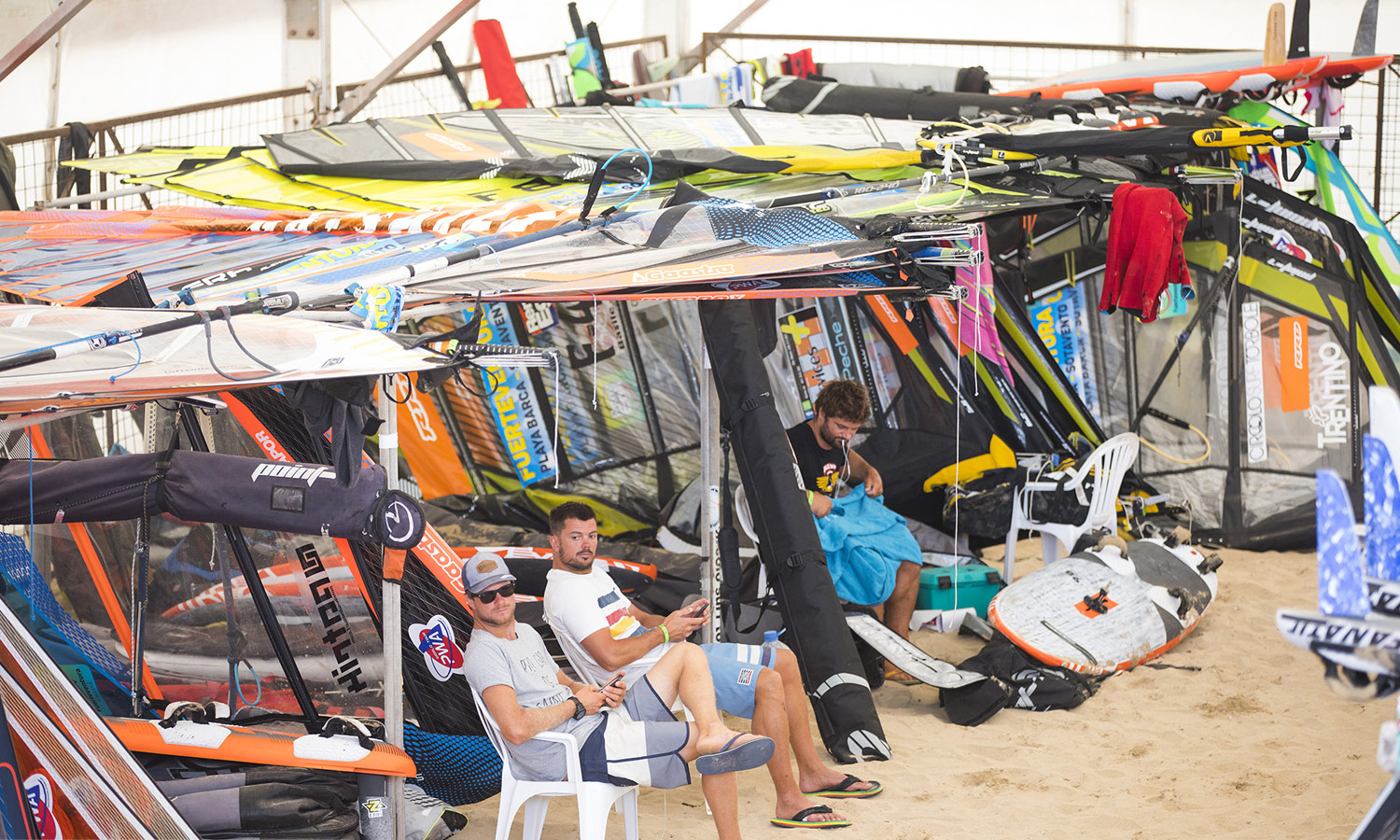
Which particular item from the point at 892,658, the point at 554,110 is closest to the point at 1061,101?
the point at 554,110

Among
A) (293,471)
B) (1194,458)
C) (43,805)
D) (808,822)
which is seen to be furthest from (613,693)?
(1194,458)

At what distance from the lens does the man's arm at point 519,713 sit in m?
3.50

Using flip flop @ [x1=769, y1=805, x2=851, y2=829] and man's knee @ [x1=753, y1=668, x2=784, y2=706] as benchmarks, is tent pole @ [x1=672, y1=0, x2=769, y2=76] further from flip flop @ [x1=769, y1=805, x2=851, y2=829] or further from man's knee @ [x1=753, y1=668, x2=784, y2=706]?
flip flop @ [x1=769, y1=805, x2=851, y2=829]

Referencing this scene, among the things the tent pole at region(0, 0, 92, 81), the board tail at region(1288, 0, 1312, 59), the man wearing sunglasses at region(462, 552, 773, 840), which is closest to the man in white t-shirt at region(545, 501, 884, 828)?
the man wearing sunglasses at region(462, 552, 773, 840)

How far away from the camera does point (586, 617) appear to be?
396cm

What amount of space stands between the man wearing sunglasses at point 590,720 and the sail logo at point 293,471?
530 millimetres

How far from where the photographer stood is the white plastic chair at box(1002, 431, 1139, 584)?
5.99 metres

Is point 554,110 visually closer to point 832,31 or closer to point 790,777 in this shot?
point 790,777

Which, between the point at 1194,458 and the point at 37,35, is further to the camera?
the point at 1194,458

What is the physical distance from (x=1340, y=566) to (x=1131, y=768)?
253cm

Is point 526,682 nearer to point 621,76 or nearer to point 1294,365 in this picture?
point 1294,365

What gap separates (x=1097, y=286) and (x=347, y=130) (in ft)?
13.0

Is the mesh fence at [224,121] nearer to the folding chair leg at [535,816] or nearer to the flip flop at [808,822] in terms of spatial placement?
the folding chair leg at [535,816]

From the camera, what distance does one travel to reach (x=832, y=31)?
13.5 metres
